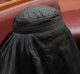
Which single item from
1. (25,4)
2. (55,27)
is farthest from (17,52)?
(25,4)

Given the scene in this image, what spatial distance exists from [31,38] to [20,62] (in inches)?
3.9

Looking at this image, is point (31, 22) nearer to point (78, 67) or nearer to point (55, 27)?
point (55, 27)

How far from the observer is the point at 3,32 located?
1036mm

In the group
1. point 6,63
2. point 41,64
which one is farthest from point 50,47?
point 6,63

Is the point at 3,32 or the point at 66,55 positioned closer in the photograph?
the point at 66,55

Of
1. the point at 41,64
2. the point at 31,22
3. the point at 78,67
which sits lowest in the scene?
the point at 78,67

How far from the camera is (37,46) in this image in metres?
0.69

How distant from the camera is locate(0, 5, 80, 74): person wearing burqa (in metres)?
0.69

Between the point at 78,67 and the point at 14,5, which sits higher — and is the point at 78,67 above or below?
below

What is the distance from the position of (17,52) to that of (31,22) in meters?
0.12

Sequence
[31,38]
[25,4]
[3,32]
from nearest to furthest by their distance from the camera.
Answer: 1. [31,38]
2. [3,32]
3. [25,4]

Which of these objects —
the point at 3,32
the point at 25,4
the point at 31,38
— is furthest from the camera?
the point at 25,4

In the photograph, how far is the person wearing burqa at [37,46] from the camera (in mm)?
687

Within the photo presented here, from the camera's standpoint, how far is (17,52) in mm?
698
